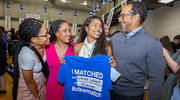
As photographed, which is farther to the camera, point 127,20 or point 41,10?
point 41,10

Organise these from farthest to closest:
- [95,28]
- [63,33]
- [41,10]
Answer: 1. [41,10]
2. [63,33]
3. [95,28]

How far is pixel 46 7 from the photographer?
11.9m

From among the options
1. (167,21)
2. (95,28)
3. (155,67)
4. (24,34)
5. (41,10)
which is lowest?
(155,67)

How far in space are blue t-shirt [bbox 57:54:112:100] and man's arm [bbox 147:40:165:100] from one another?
462 millimetres

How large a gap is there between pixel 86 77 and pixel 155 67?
81cm

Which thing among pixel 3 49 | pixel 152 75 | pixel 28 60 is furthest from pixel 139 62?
pixel 3 49

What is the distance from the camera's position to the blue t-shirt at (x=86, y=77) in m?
1.27

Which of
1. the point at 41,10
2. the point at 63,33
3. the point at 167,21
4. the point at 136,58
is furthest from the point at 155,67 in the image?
the point at 41,10

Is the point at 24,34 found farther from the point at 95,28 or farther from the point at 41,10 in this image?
the point at 41,10

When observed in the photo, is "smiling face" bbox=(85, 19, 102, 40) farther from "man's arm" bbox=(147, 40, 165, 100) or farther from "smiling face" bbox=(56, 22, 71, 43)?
"man's arm" bbox=(147, 40, 165, 100)

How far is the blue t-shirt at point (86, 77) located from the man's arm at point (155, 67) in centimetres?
46

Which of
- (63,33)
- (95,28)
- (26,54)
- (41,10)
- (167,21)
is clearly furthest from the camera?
(41,10)

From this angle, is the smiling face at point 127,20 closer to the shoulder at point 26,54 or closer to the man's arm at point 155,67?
the man's arm at point 155,67

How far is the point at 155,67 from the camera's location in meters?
1.11
